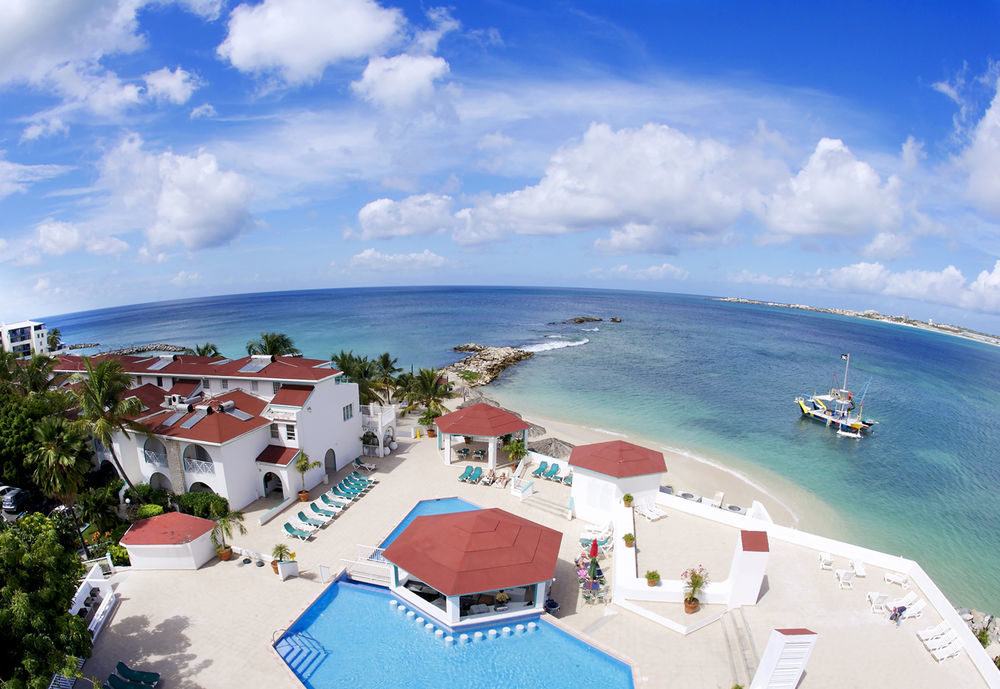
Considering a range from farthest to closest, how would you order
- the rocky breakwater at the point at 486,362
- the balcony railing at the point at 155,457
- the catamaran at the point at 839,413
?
the rocky breakwater at the point at 486,362
the catamaran at the point at 839,413
the balcony railing at the point at 155,457

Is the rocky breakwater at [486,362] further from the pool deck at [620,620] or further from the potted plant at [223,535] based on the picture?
the pool deck at [620,620]

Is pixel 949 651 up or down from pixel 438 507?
up

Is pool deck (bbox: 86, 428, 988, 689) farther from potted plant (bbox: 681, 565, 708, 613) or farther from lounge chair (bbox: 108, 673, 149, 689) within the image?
lounge chair (bbox: 108, 673, 149, 689)

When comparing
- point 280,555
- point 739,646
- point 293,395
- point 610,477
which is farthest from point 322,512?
point 739,646

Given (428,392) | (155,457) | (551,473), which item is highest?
(428,392)

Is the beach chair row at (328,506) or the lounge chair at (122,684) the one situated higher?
the beach chair row at (328,506)

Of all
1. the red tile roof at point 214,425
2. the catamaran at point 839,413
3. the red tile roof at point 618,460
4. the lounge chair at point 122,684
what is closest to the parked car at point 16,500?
the red tile roof at point 214,425

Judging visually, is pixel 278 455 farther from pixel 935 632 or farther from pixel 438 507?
pixel 935 632
